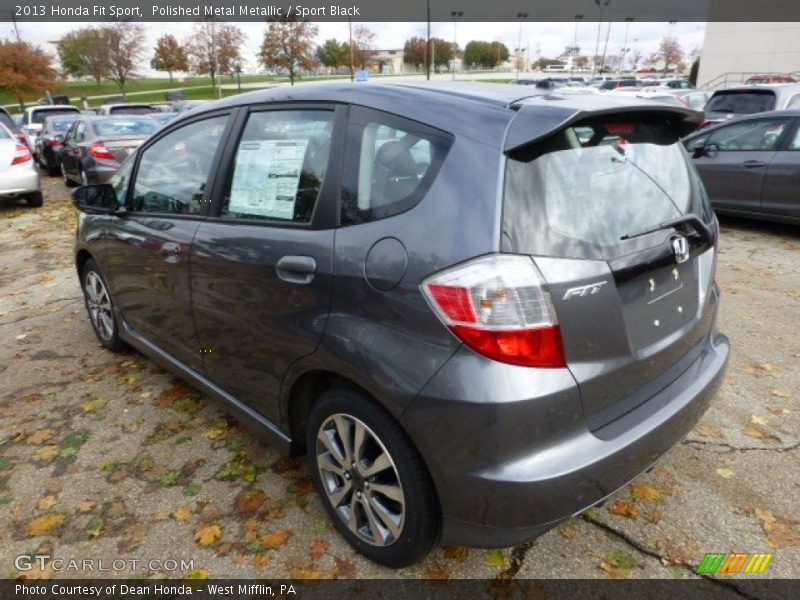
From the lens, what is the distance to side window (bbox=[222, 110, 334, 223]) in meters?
2.28

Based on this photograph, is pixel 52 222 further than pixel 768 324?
Yes

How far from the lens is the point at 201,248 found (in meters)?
2.70

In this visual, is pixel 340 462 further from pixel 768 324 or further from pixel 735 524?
pixel 768 324

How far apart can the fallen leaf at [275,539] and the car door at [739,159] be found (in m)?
7.12

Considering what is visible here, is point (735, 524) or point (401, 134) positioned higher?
point (401, 134)

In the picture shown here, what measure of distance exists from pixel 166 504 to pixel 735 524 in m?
2.53

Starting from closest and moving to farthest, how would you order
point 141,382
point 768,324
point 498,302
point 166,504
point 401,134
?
1. point 498,302
2. point 401,134
3. point 166,504
4. point 141,382
5. point 768,324

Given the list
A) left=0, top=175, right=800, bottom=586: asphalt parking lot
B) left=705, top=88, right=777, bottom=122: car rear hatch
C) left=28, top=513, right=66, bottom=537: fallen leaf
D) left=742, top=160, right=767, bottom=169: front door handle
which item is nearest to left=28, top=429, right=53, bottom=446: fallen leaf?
left=0, top=175, right=800, bottom=586: asphalt parking lot

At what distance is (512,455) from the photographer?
5.68ft

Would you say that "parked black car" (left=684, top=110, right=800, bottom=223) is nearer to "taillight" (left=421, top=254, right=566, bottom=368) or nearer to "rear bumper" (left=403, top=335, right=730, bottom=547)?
"rear bumper" (left=403, top=335, right=730, bottom=547)

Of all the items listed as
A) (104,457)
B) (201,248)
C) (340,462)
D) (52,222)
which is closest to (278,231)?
(201,248)

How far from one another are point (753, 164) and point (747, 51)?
147 feet

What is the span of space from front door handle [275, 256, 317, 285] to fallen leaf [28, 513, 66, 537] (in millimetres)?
1563

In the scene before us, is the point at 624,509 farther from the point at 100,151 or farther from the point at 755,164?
the point at 100,151
